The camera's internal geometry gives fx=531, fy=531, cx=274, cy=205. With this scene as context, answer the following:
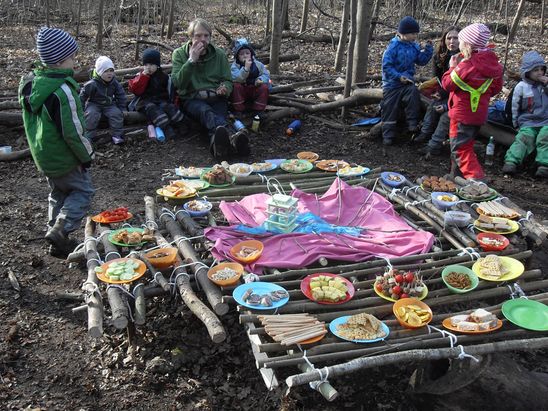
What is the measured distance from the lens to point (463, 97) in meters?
6.16

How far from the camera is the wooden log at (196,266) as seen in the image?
3449 mm

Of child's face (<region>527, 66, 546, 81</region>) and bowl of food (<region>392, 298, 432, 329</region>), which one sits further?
child's face (<region>527, 66, 546, 81</region>)

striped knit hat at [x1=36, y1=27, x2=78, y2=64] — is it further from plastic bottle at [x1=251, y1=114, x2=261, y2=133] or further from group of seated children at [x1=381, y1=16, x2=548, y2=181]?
group of seated children at [x1=381, y1=16, x2=548, y2=181]

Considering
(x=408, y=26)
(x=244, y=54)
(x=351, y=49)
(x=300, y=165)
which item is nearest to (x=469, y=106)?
(x=408, y=26)

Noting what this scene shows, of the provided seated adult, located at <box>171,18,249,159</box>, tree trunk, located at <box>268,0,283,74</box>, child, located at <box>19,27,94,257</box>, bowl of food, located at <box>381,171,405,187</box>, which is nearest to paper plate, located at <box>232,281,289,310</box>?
child, located at <box>19,27,94,257</box>

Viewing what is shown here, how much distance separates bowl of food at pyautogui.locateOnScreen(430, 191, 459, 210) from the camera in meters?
4.88

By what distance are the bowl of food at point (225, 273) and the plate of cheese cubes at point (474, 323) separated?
4.58 ft

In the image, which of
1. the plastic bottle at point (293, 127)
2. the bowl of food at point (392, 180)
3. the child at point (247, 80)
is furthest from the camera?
the plastic bottle at point (293, 127)

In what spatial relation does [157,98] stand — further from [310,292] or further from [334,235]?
[310,292]

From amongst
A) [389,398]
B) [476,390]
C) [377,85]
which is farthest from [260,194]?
[377,85]

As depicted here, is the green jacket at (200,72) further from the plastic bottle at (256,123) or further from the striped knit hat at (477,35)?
the striped knit hat at (477,35)

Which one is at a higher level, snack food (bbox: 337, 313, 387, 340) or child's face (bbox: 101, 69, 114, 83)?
child's face (bbox: 101, 69, 114, 83)

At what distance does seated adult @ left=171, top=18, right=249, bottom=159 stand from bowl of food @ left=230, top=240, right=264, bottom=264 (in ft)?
9.13

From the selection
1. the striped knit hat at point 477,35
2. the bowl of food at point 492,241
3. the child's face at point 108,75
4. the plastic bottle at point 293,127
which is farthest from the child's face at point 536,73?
the child's face at point 108,75
